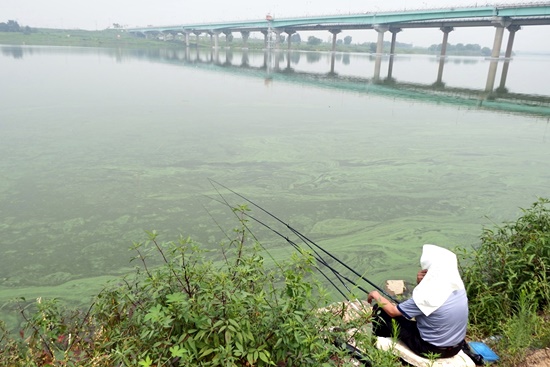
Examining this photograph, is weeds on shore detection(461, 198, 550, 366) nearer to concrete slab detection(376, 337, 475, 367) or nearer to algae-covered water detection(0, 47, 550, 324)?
concrete slab detection(376, 337, 475, 367)

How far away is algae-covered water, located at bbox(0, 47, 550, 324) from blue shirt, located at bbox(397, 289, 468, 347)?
1407 mm

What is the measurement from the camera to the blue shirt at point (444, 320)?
5.79 feet

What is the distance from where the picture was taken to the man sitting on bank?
5.64 feet

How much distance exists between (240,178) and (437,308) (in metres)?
3.72

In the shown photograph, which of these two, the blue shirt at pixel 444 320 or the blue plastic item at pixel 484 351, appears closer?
the blue shirt at pixel 444 320

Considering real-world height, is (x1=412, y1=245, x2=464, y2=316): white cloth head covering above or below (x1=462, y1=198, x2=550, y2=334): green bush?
above

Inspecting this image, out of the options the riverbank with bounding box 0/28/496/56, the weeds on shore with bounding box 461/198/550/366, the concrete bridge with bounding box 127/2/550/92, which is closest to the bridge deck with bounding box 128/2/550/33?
the concrete bridge with bounding box 127/2/550/92

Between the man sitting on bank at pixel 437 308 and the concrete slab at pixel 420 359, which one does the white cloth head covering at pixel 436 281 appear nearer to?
the man sitting on bank at pixel 437 308

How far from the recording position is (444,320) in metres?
1.77

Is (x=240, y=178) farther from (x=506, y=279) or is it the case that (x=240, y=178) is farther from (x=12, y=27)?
(x=12, y=27)

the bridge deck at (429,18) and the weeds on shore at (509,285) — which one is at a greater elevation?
the bridge deck at (429,18)

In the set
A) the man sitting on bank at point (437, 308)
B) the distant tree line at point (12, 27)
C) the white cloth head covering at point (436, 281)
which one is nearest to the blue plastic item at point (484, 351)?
the man sitting on bank at point (437, 308)

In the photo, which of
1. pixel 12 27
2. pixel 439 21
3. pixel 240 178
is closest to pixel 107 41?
pixel 12 27

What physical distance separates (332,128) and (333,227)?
4865 millimetres
